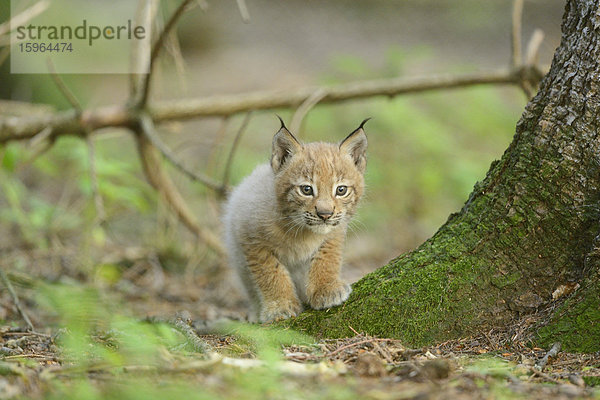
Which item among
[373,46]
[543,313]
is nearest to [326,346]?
[543,313]

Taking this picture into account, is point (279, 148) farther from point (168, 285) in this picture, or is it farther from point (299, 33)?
point (299, 33)

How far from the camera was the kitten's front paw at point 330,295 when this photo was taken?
3775mm

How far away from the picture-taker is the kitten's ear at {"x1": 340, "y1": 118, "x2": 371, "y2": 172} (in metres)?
4.40

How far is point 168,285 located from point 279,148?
3463 millimetres

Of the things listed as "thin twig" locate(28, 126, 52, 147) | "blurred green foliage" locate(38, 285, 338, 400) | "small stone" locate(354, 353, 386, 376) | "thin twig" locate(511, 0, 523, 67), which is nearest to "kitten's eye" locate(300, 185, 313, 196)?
"blurred green foliage" locate(38, 285, 338, 400)

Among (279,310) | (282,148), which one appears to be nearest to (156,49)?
(282,148)

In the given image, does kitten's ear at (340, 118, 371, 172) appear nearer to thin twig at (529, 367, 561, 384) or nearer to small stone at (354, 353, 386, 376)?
small stone at (354, 353, 386, 376)

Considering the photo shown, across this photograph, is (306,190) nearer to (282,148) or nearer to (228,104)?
(282,148)

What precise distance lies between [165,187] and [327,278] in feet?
10.9

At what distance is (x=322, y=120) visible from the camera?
9188 mm

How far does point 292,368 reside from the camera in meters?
2.59

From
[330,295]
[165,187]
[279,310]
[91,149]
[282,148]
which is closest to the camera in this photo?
[330,295]

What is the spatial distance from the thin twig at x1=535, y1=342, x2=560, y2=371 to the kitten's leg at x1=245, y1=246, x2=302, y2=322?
1.74m

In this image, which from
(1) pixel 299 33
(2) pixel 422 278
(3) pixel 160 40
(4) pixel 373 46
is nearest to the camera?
(2) pixel 422 278
